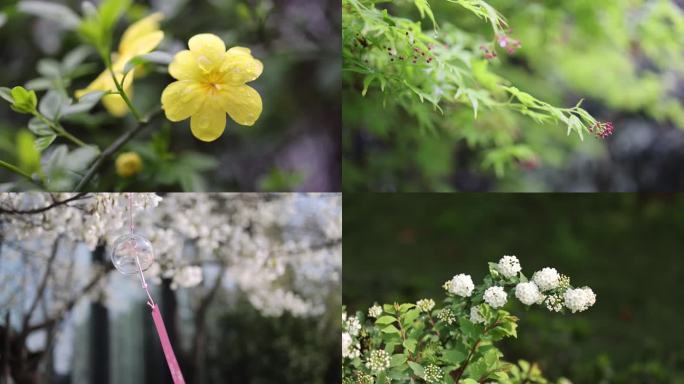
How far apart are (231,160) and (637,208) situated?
1.75m

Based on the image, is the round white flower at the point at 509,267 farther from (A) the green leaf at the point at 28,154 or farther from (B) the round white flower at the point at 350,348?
(A) the green leaf at the point at 28,154

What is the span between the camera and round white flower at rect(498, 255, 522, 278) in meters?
1.23

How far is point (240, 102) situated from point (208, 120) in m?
0.06

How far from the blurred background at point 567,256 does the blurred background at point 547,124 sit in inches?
5.1

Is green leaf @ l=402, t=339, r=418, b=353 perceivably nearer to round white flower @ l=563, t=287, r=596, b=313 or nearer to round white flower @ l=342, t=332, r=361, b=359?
round white flower @ l=342, t=332, r=361, b=359

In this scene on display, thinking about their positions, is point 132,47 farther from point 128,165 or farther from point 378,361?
point 378,361

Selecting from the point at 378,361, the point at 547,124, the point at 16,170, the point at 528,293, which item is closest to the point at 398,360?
the point at 378,361

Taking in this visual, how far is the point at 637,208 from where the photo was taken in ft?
8.88

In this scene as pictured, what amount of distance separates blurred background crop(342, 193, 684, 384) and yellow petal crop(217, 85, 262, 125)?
2.24ft

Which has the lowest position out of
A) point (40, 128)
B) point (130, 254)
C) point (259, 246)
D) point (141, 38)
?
point (259, 246)

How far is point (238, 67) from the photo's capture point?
1186 mm

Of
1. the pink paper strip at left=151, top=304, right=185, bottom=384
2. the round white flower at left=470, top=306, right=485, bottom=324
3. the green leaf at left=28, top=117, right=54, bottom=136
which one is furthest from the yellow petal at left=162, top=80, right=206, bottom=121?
the round white flower at left=470, top=306, right=485, bottom=324

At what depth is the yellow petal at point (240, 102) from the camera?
46.9 inches

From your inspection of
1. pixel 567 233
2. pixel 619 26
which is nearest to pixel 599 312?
pixel 567 233
